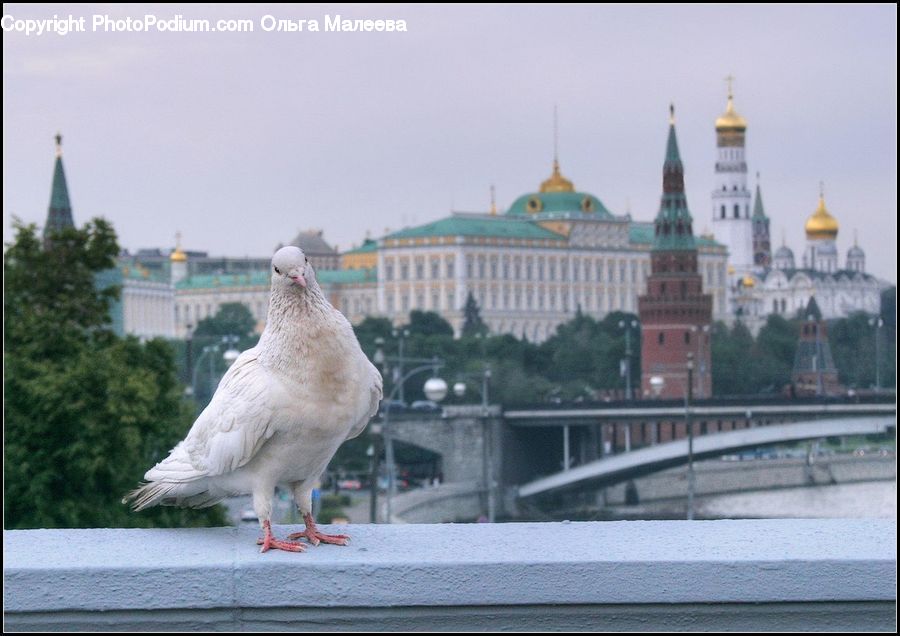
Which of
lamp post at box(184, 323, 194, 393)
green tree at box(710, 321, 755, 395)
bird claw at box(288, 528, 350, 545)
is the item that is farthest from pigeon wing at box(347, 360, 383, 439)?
green tree at box(710, 321, 755, 395)

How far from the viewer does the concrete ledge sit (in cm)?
293

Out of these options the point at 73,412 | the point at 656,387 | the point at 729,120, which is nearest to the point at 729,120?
the point at 729,120

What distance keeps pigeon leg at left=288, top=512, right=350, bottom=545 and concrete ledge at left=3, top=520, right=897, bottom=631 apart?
0.36m

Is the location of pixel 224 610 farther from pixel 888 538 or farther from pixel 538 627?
pixel 888 538

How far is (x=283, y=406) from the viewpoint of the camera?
3.66m

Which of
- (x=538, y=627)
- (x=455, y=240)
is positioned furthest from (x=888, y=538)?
(x=455, y=240)

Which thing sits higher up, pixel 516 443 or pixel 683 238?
pixel 683 238

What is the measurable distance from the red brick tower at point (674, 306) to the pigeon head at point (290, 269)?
7768 cm

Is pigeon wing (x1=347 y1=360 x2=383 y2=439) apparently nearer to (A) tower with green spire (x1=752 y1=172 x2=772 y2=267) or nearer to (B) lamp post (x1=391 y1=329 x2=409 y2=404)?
(B) lamp post (x1=391 y1=329 x2=409 y2=404)

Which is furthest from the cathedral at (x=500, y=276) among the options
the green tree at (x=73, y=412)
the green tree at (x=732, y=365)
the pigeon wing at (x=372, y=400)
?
the pigeon wing at (x=372, y=400)

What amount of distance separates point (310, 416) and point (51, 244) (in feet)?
69.7

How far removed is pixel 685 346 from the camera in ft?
289

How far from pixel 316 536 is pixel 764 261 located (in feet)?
480

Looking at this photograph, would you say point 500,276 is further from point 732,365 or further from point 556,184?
point 732,365
